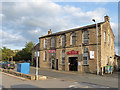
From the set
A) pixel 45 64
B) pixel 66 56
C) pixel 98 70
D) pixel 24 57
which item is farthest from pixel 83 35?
pixel 24 57

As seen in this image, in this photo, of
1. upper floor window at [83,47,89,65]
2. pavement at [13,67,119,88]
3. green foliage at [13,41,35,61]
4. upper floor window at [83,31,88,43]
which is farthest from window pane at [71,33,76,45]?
green foliage at [13,41,35,61]

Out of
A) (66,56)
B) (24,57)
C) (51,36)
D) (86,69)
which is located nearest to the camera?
(86,69)

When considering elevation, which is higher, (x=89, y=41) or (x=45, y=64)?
(x=89, y=41)

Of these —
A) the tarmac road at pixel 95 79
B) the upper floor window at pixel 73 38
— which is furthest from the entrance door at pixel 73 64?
the tarmac road at pixel 95 79

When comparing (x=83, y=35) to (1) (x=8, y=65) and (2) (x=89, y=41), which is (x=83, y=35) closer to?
(2) (x=89, y=41)

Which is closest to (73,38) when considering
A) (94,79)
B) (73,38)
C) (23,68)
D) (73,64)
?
(73,38)

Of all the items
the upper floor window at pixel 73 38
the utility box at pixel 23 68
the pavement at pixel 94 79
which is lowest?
the pavement at pixel 94 79

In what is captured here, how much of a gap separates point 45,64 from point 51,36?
247 inches

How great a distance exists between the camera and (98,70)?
57.9 ft

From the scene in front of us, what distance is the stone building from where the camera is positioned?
18734mm

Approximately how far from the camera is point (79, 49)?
20.6 m

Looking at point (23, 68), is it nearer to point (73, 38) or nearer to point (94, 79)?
point (94, 79)

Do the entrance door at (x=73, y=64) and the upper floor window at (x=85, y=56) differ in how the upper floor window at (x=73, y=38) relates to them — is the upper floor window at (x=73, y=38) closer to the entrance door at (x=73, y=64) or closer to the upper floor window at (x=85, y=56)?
the upper floor window at (x=85, y=56)

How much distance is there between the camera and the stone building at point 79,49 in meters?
18.7
